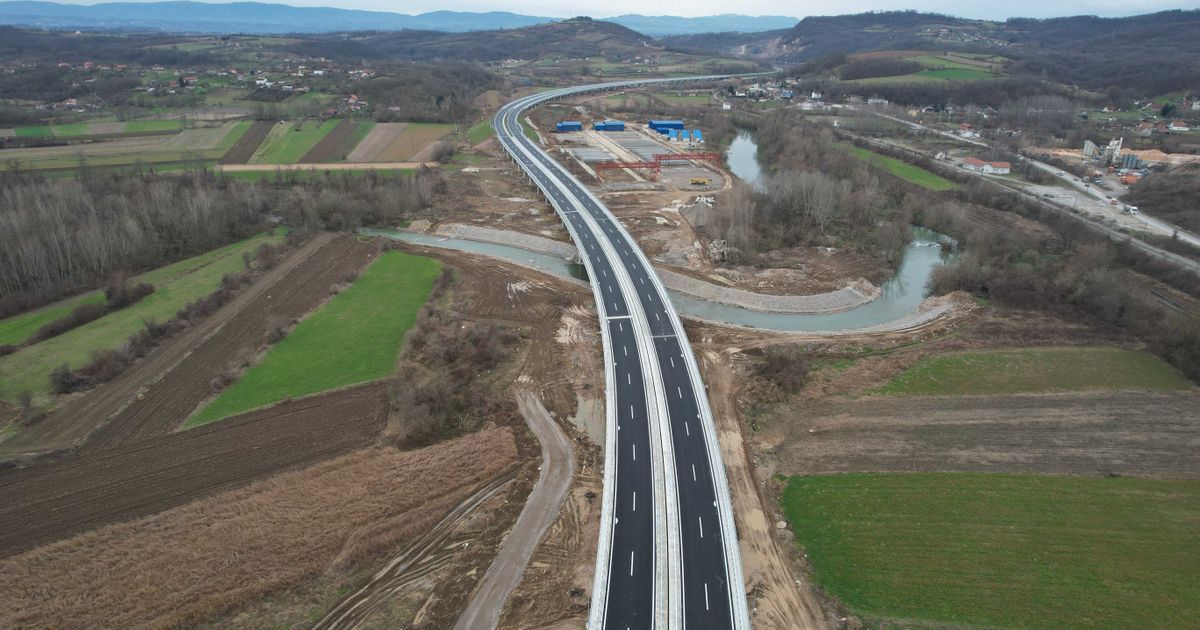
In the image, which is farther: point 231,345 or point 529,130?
point 529,130

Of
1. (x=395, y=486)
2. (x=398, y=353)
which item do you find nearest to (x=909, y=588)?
(x=395, y=486)

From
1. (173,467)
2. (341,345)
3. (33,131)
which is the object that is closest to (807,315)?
(341,345)

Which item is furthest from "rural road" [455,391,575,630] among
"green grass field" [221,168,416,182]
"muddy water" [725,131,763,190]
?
"green grass field" [221,168,416,182]

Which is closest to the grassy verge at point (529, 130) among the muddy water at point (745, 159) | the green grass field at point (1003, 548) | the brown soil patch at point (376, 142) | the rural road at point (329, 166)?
→ the brown soil patch at point (376, 142)

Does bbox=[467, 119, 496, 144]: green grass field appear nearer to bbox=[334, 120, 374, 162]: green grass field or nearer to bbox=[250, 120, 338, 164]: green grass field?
bbox=[334, 120, 374, 162]: green grass field

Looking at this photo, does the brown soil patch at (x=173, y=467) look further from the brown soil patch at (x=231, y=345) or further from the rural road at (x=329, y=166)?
the rural road at (x=329, y=166)

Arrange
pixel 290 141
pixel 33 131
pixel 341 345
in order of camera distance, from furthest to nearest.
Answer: pixel 290 141 → pixel 33 131 → pixel 341 345

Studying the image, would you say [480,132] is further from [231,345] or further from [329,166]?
[231,345]
